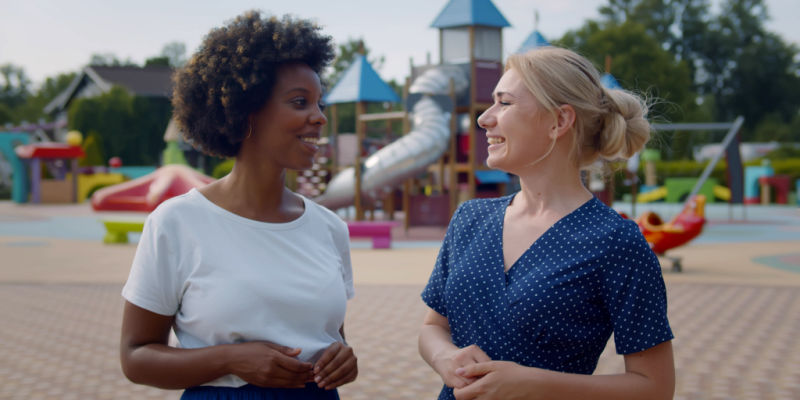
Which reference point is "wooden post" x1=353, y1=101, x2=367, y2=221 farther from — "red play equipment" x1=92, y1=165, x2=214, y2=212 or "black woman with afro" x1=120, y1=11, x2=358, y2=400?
"black woman with afro" x1=120, y1=11, x2=358, y2=400

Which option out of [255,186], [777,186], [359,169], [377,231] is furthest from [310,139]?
[777,186]

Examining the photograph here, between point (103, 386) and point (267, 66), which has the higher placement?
point (267, 66)

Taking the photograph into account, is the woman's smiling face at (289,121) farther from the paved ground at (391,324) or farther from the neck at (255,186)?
the paved ground at (391,324)

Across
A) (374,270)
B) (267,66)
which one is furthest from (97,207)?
(267,66)

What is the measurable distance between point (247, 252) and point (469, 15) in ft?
56.7

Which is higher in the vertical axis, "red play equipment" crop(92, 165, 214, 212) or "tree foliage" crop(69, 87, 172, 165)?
"tree foliage" crop(69, 87, 172, 165)

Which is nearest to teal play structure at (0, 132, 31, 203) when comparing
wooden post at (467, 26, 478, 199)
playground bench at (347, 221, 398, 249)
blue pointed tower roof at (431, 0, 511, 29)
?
blue pointed tower roof at (431, 0, 511, 29)

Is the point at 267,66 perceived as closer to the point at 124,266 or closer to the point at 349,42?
the point at 124,266

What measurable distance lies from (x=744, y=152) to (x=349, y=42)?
2707 centimetres

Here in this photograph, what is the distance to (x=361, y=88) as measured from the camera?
21.6 m

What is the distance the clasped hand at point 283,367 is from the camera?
205cm

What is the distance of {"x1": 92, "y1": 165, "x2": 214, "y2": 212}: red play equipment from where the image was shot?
67.6 ft

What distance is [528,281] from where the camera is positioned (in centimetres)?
204

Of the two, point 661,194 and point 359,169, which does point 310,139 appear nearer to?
point 359,169
